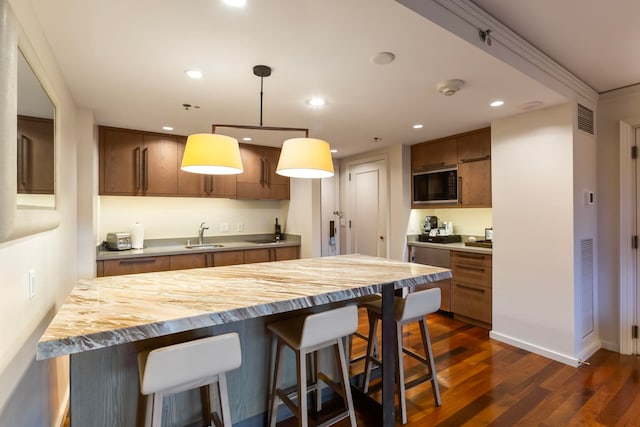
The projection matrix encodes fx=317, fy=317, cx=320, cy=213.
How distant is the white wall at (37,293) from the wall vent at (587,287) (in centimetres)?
373

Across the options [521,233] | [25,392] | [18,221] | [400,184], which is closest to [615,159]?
[521,233]

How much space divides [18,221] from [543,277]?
3.51 m

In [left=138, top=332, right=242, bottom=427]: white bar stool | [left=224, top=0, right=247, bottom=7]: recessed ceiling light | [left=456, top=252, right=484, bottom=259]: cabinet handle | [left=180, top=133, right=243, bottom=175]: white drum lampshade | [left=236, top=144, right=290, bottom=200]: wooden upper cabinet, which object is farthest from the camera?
[left=236, top=144, right=290, bottom=200]: wooden upper cabinet

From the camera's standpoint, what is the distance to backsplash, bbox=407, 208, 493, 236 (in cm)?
396

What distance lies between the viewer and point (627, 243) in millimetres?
2803

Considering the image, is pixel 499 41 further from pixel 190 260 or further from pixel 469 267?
pixel 190 260

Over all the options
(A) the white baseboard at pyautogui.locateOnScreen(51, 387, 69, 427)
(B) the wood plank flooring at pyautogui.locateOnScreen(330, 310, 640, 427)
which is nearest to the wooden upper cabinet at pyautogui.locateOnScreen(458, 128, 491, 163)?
(B) the wood plank flooring at pyautogui.locateOnScreen(330, 310, 640, 427)

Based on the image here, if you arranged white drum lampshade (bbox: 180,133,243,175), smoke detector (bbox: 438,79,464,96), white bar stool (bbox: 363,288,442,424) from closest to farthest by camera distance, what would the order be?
white drum lampshade (bbox: 180,133,243,175) < white bar stool (bbox: 363,288,442,424) < smoke detector (bbox: 438,79,464,96)

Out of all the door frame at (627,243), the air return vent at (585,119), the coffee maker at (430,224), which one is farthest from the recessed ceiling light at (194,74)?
the door frame at (627,243)

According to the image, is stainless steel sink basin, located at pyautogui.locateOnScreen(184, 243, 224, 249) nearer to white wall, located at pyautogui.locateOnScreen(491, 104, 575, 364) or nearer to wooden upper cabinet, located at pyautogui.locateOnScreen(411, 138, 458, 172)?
wooden upper cabinet, located at pyautogui.locateOnScreen(411, 138, 458, 172)

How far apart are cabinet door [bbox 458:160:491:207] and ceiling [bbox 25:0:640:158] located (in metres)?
0.61

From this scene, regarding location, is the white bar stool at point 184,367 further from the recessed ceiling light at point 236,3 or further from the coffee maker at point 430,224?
the coffee maker at point 430,224

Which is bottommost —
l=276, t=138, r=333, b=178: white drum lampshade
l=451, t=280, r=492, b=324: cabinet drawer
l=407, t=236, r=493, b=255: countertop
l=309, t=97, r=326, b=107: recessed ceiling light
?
l=451, t=280, r=492, b=324: cabinet drawer

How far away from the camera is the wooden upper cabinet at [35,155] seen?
1.19 metres
